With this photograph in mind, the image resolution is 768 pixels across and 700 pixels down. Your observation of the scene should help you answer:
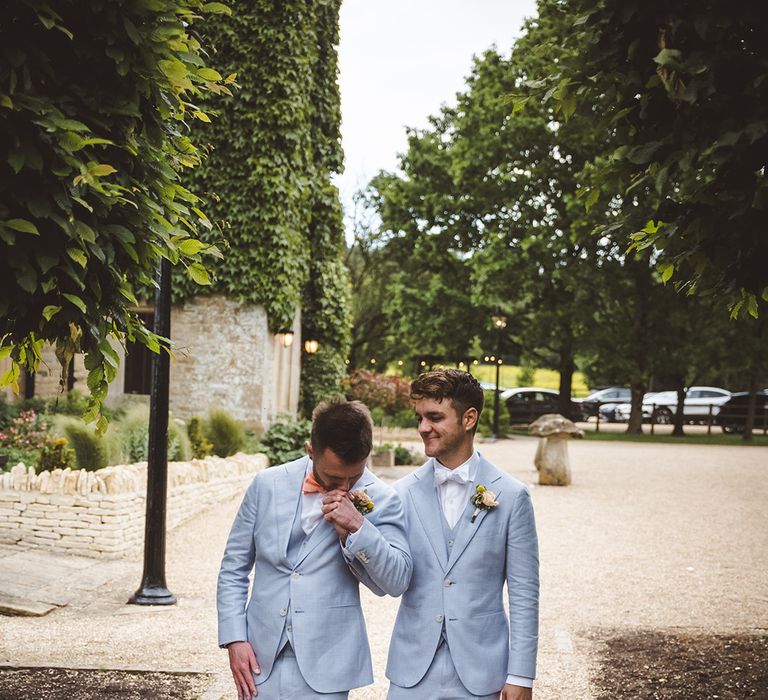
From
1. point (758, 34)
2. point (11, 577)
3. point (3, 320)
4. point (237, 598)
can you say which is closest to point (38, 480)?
point (11, 577)

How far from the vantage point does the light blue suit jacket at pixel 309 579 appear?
314cm

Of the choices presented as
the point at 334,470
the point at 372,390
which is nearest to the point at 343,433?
the point at 334,470

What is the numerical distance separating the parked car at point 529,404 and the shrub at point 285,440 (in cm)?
2164

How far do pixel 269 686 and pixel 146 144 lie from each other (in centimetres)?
235

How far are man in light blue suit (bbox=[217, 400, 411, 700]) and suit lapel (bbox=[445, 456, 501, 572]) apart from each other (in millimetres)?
180

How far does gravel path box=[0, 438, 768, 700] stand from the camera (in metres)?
6.44

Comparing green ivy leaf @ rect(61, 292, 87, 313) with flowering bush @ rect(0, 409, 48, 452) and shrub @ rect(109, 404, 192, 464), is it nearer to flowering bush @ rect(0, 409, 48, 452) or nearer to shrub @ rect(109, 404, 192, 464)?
shrub @ rect(109, 404, 192, 464)

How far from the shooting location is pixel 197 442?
49.4ft

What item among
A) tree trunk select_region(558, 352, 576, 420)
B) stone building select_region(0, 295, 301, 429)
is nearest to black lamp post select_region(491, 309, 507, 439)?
tree trunk select_region(558, 352, 576, 420)

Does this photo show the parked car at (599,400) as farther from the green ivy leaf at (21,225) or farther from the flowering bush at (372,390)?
the green ivy leaf at (21,225)

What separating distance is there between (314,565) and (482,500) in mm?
633

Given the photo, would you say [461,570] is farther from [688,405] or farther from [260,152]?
[688,405]


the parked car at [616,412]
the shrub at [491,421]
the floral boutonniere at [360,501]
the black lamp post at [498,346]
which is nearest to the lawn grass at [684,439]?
the shrub at [491,421]

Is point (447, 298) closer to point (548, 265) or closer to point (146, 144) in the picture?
point (548, 265)
